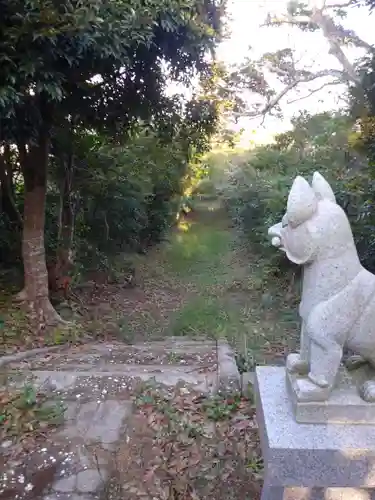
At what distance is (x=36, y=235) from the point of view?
584 cm

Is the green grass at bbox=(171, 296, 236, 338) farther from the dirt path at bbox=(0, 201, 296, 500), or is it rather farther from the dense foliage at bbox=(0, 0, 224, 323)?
the dense foliage at bbox=(0, 0, 224, 323)

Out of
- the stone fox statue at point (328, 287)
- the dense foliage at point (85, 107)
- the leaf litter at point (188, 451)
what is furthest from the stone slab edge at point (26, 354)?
the stone fox statue at point (328, 287)

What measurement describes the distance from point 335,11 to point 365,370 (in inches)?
338

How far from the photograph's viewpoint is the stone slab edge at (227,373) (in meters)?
3.70

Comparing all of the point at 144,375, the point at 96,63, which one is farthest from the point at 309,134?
the point at 144,375

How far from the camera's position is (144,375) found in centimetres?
411

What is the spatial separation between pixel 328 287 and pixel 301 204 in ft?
1.46

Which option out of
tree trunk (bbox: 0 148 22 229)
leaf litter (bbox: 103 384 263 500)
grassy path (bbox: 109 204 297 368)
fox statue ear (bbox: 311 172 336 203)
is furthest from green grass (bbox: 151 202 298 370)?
tree trunk (bbox: 0 148 22 229)

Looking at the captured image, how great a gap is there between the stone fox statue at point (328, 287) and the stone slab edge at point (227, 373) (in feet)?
4.71

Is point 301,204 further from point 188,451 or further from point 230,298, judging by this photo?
point 230,298

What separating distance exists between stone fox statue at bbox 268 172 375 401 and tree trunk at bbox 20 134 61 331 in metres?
4.05

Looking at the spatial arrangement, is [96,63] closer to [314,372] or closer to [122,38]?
[122,38]

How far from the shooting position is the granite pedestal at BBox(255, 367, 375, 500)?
2182mm

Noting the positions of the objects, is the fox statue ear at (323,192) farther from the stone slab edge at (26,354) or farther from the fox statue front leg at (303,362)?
the stone slab edge at (26,354)
